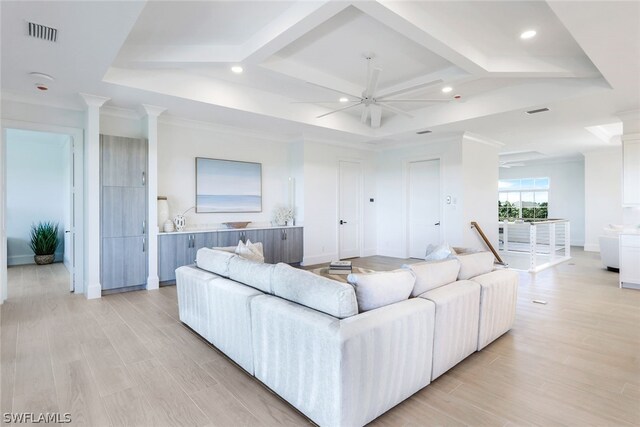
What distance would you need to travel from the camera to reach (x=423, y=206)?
7.59 meters

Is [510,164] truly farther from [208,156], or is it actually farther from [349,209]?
[208,156]

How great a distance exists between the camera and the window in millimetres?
11203

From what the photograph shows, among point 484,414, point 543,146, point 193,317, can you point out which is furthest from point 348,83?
point 543,146

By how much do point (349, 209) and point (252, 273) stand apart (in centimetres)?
542

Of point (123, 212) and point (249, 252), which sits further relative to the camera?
point (123, 212)

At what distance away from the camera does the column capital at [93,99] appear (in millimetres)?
4362

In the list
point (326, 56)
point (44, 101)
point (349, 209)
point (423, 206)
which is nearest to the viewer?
point (326, 56)

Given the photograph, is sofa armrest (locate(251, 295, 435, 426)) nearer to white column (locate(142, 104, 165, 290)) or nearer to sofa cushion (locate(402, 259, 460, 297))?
sofa cushion (locate(402, 259, 460, 297))

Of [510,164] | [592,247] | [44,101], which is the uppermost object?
[510,164]

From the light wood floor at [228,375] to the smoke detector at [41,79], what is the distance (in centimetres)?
277

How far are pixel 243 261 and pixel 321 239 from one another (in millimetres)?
4473

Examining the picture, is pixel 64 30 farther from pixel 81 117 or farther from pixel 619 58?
pixel 619 58

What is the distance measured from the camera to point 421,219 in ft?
24.9

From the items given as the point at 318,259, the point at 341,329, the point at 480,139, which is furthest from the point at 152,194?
the point at 480,139
